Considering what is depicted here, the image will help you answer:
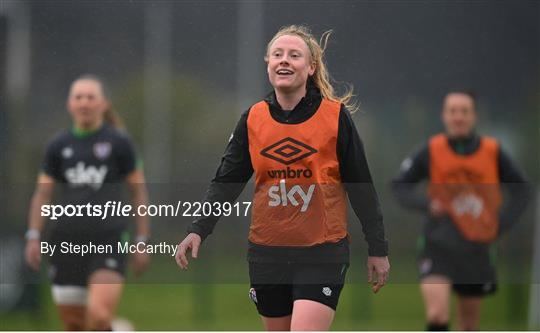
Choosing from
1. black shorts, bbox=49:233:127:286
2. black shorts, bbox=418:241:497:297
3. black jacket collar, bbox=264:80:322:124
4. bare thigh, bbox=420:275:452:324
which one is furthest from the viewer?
bare thigh, bbox=420:275:452:324

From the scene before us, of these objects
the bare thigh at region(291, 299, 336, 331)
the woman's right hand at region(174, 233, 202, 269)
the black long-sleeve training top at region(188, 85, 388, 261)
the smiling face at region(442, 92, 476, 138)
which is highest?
the smiling face at region(442, 92, 476, 138)

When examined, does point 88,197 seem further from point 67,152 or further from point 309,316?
point 309,316

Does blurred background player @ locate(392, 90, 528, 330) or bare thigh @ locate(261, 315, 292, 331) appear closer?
bare thigh @ locate(261, 315, 292, 331)

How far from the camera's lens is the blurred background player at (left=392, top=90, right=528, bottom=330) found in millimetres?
6312

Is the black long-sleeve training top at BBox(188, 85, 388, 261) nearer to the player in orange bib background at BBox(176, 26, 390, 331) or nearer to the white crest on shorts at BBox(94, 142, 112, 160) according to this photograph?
the player in orange bib background at BBox(176, 26, 390, 331)

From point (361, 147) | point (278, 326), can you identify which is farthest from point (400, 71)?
point (278, 326)

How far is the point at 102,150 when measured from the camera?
632cm

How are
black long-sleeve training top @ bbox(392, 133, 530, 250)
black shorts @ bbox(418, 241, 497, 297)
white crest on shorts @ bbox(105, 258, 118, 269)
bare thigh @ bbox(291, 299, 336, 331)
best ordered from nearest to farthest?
bare thigh @ bbox(291, 299, 336, 331), white crest on shorts @ bbox(105, 258, 118, 269), black long-sleeve training top @ bbox(392, 133, 530, 250), black shorts @ bbox(418, 241, 497, 297)

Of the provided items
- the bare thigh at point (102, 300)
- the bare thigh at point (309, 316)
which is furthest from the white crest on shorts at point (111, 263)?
the bare thigh at point (309, 316)

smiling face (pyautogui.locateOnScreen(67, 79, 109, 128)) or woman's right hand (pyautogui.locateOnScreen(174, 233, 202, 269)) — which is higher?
smiling face (pyautogui.locateOnScreen(67, 79, 109, 128))

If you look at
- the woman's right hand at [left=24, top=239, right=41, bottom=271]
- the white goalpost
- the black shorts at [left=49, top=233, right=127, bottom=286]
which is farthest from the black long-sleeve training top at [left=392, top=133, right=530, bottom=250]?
the woman's right hand at [left=24, top=239, right=41, bottom=271]

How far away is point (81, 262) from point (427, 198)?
1.93m

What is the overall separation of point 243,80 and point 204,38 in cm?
32

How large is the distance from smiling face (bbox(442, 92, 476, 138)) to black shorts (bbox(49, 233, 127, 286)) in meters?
1.95
